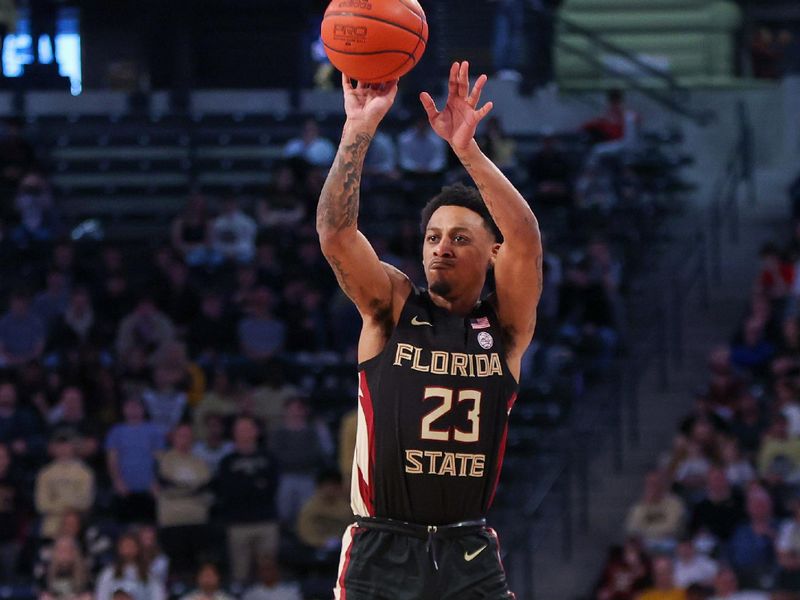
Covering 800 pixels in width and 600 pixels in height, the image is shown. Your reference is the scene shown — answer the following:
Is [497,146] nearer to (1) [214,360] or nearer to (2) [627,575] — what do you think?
(1) [214,360]

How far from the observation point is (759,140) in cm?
1977

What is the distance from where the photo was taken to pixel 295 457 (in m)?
13.0

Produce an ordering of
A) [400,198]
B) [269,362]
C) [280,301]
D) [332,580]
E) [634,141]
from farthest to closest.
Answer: [634,141]
[400,198]
[280,301]
[269,362]
[332,580]

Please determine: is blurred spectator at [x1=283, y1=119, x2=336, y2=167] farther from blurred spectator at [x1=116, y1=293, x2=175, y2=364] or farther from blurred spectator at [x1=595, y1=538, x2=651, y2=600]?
blurred spectator at [x1=595, y1=538, x2=651, y2=600]

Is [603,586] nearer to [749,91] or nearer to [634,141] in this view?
[634,141]

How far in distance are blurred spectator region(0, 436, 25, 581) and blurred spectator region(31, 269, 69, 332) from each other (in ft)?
7.51

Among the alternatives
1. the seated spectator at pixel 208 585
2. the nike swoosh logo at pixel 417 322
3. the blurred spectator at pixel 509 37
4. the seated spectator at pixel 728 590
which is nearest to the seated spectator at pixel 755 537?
the seated spectator at pixel 728 590

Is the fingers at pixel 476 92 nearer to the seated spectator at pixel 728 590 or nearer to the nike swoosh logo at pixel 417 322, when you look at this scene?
the nike swoosh logo at pixel 417 322

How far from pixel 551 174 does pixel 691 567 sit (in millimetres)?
5985

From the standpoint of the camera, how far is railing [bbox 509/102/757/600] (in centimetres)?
1324

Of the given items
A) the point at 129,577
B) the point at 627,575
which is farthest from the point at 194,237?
the point at 627,575

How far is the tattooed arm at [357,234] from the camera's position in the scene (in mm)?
5504

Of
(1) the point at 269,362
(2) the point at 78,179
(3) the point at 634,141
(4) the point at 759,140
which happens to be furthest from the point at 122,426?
(4) the point at 759,140

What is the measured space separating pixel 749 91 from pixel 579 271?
5.98m
